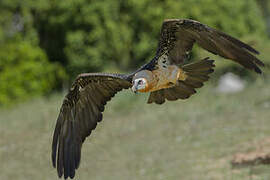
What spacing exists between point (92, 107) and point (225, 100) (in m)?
8.56

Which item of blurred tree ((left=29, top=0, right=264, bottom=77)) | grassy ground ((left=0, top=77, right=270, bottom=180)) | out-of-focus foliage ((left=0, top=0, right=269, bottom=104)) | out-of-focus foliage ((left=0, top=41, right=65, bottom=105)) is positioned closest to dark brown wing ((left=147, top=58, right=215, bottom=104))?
grassy ground ((left=0, top=77, right=270, bottom=180))

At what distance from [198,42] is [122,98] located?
36.6ft

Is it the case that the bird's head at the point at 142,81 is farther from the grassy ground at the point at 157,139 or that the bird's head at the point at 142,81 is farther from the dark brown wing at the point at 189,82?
the grassy ground at the point at 157,139

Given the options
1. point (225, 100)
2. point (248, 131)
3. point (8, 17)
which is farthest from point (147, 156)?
point (8, 17)

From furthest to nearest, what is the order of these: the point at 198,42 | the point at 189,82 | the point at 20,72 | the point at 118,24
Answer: the point at 118,24 < the point at 20,72 < the point at 189,82 < the point at 198,42

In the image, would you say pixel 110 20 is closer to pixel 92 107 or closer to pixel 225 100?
pixel 225 100

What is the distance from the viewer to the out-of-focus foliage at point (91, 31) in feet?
79.2

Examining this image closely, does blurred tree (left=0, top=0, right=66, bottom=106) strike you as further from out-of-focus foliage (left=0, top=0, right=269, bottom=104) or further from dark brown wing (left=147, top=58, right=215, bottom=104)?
dark brown wing (left=147, top=58, right=215, bottom=104)

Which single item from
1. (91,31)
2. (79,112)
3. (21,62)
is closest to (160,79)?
(79,112)

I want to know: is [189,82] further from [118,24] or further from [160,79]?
[118,24]

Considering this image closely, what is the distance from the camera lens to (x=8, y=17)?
25516 mm

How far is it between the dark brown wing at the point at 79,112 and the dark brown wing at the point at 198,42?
1044 mm

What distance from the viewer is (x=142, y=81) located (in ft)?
17.9

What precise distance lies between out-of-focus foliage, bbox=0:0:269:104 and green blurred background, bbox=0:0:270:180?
0.15 ft
